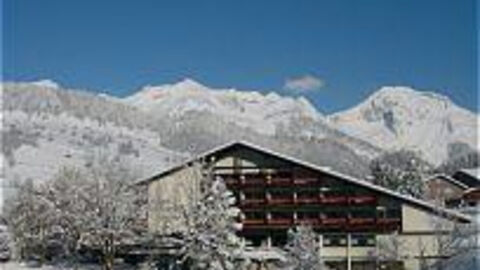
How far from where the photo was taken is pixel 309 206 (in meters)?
64.9

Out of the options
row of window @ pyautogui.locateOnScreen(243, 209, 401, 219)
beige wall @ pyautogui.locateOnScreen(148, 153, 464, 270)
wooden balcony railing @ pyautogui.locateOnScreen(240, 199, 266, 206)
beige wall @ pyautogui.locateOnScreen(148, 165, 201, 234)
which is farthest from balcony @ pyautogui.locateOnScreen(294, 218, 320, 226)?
beige wall @ pyautogui.locateOnScreen(148, 165, 201, 234)

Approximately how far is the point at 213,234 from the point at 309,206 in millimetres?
19183

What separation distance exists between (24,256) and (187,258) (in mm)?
23859

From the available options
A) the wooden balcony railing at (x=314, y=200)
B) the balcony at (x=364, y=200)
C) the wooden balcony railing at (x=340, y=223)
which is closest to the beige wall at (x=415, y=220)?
the wooden balcony railing at (x=340, y=223)

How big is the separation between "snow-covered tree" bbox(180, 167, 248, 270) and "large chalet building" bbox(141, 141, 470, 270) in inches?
527

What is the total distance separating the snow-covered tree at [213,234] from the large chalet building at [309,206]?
1339 cm

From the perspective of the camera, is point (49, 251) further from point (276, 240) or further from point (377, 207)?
point (377, 207)

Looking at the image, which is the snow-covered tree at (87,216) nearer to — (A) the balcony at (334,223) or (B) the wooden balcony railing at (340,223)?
(B) the wooden balcony railing at (340,223)

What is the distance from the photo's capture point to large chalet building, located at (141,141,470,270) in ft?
206

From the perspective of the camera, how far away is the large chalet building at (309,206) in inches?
2472

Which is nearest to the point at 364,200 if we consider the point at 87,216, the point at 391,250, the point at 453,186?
the point at 391,250

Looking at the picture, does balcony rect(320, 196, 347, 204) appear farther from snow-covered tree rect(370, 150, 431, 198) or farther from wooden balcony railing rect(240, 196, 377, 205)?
snow-covered tree rect(370, 150, 431, 198)

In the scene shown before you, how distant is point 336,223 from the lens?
210ft

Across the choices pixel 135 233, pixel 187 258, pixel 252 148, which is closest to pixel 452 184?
pixel 252 148
